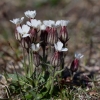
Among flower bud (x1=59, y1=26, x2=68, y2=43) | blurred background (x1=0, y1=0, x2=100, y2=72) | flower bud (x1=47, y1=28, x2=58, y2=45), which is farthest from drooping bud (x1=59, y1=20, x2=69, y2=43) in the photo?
blurred background (x1=0, y1=0, x2=100, y2=72)

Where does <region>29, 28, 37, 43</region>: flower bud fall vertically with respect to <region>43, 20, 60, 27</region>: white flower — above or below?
below

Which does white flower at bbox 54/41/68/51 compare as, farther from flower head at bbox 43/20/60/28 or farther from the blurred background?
the blurred background

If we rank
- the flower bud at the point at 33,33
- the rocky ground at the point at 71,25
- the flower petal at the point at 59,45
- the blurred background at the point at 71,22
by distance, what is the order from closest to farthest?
the flower petal at the point at 59,45 < the flower bud at the point at 33,33 < the rocky ground at the point at 71,25 < the blurred background at the point at 71,22

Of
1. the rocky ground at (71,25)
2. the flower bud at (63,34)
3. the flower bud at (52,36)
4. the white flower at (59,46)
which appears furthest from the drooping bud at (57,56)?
the rocky ground at (71,25)

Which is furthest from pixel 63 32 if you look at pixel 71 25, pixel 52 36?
pixel 71 25

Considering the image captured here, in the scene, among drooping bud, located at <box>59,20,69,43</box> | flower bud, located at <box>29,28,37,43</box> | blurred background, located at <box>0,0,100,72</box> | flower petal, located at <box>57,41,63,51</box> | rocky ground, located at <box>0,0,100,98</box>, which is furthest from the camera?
blurred background, located at <box>0,0,100,72</box>

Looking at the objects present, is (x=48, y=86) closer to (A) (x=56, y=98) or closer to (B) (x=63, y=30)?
(A) (x=56, y=98)

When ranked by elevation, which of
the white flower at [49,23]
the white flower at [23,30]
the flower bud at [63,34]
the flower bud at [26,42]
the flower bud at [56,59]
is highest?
the white flower at [49,23]

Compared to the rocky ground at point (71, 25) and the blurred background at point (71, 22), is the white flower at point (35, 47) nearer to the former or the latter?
the rocky ground at point (71, 25)
